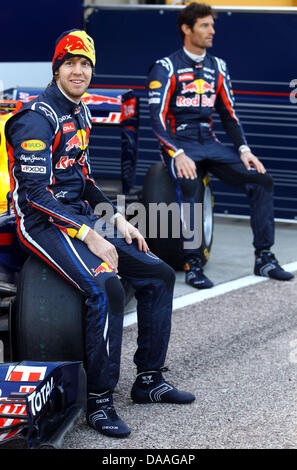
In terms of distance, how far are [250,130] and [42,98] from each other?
4036 millimetres

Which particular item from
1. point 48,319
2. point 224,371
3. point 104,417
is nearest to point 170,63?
point 224,371

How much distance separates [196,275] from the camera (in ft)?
19.6

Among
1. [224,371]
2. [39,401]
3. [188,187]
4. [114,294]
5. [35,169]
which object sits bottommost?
[224,371]

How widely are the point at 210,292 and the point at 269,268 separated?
1.87ft

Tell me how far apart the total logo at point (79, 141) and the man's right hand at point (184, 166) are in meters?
1.96

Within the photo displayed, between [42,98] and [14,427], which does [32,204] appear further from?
[14,427]

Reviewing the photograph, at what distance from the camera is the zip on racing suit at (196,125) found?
6113mm

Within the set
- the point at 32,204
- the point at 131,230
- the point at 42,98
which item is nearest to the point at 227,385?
the point at 131,230

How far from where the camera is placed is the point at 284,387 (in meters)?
4.16

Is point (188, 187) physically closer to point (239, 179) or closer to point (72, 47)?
point (239, 179)

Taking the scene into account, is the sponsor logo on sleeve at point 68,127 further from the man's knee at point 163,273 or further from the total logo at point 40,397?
the total logo at point 40,397

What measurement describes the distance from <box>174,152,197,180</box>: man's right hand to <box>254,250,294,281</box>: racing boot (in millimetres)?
772

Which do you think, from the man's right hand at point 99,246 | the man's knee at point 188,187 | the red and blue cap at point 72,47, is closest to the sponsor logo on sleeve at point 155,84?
the man's knee at point 188,187

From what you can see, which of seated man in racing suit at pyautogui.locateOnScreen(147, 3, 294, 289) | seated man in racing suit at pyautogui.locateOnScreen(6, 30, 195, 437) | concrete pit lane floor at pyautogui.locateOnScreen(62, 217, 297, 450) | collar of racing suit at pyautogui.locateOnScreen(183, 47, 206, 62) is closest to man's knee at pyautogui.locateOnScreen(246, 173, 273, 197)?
seated man in racing suit at pyautogui.locateOnScreen(147, 3, 294, 289)
